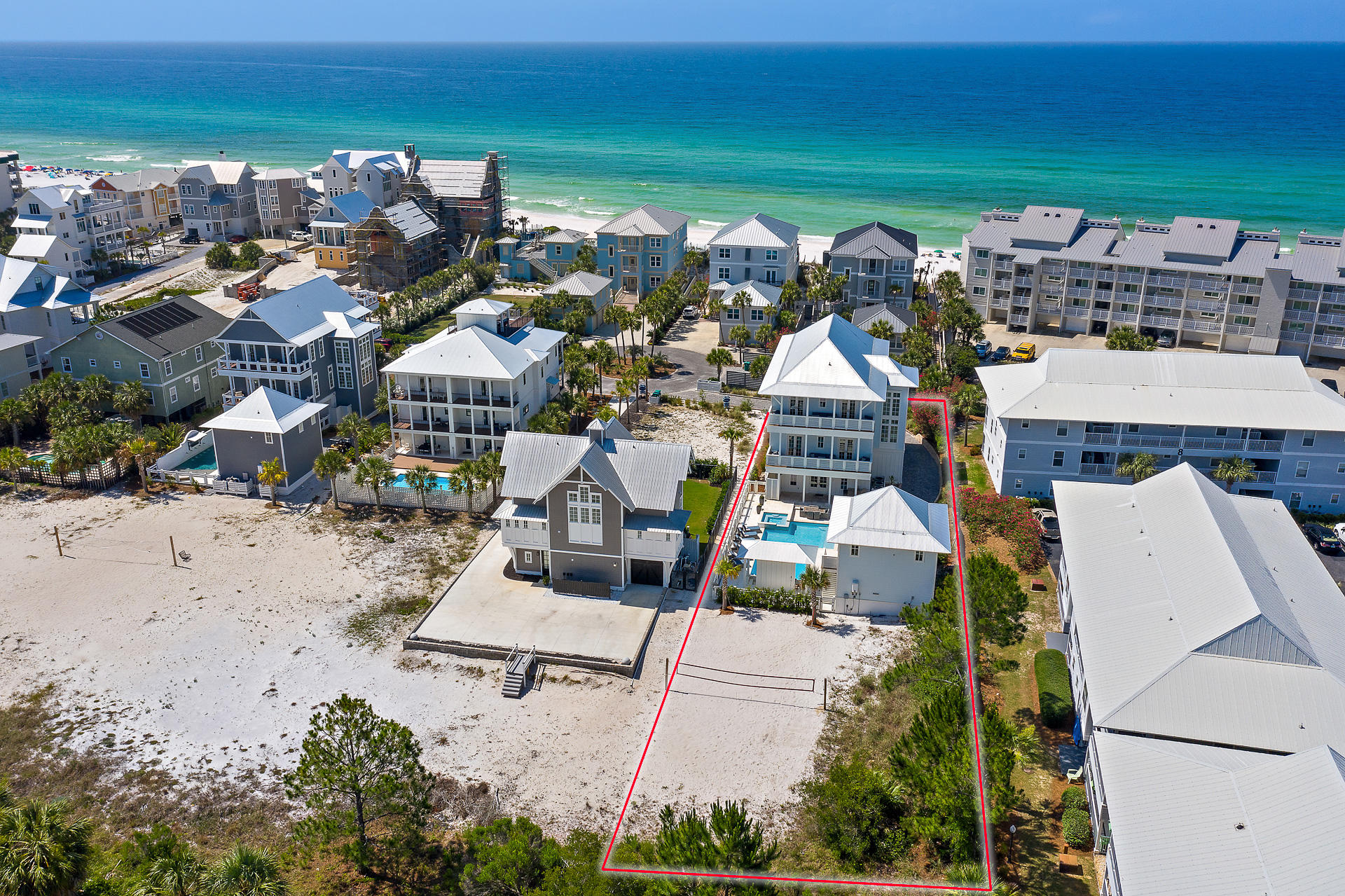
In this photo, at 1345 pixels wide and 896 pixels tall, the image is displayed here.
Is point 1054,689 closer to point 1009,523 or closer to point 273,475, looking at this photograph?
point 1009,523

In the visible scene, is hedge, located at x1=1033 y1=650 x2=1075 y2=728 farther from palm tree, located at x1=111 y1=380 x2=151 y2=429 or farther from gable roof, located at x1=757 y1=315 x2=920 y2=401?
palm tree, located at x1=111 y1=380 x2=151 y2=429

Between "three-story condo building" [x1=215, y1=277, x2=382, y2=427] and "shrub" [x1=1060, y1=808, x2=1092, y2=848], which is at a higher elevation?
"three-story condo building" [x1=215, y1=277, x2=382, y2=427]

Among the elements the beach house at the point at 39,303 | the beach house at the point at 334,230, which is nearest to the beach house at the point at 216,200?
the beach house at the point at 334,230

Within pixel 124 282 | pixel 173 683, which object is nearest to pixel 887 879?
pixel 173 683

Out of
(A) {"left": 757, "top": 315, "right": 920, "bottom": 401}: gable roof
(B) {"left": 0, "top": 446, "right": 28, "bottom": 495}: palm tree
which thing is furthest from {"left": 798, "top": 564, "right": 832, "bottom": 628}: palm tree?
(B) {"left": 0, "top": 446, "right": 28, "bottom": 495}: palm tree

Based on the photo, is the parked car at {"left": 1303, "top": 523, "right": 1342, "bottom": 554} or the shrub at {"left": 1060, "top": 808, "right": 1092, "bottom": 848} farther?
the parked car at {"left": 1303, "top": 523, "right": 1342, "bottom": 554}

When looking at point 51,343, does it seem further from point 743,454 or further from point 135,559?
point 743,454

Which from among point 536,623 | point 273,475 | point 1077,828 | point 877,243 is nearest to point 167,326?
point 273,475
